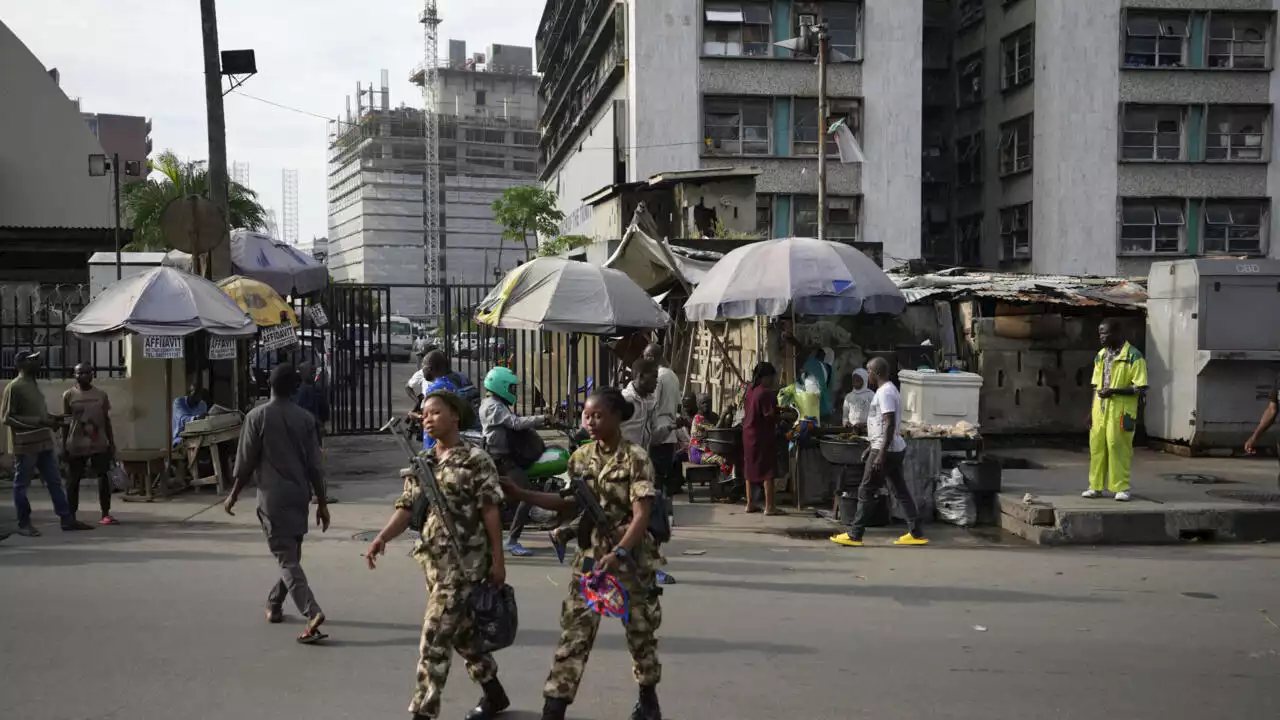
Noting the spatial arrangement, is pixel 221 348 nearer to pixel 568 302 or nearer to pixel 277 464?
pixel 568 302

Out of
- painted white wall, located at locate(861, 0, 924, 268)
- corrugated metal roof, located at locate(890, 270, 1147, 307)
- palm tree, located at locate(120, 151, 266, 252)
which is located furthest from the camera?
painted white wall, located at locate(861, 0, 924, 268)

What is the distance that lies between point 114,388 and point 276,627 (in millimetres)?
7942

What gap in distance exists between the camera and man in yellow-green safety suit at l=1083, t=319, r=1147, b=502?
433 inches

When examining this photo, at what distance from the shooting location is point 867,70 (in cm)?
3534

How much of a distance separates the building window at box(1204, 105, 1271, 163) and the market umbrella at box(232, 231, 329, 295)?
2897 centimetres

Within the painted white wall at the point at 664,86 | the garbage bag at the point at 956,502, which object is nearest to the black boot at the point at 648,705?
the garbage bag at the point at 956,502

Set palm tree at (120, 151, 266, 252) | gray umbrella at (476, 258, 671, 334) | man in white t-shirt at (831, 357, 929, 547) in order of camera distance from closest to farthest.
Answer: man in white t-shirt at (831, 357, 929, 547) < gray umbrella at (476, 258, 671, 334) < palm tree at (120, 151, 266, 252)

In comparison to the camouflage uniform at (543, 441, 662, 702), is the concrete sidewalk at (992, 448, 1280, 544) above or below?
below

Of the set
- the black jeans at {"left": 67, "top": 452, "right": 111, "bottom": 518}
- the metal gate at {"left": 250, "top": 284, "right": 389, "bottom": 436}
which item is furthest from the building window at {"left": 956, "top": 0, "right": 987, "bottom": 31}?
the black jeans at {"left": 67, "top": 452, "right": 111, "bottom": 518}

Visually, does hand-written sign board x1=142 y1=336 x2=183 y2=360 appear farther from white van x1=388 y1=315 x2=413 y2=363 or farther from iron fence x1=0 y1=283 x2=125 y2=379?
white van x1=388 y1=315 x2=413 y2=363

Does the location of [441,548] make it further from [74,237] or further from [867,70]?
[867,70]

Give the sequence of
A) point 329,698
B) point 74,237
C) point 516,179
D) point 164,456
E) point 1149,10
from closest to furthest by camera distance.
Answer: point 329,698
point 164,456
point 74,237
point 1149,10
point 516,179

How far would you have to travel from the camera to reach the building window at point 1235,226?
34.5m

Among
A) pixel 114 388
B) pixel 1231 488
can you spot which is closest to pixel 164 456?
pixel 114 388
